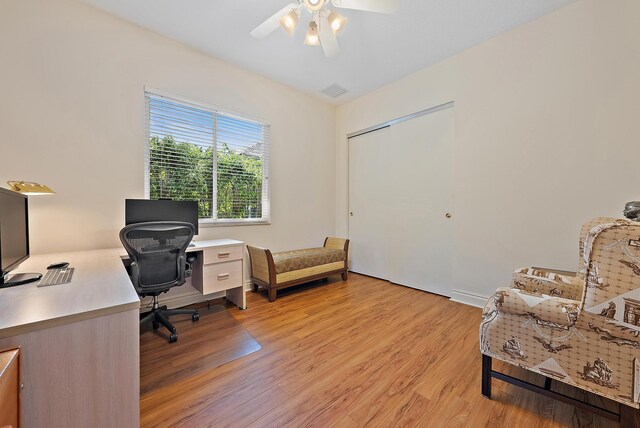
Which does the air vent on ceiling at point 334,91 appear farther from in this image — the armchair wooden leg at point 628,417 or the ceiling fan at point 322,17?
the armchair wooden leg at point 628,417

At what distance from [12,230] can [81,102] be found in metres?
1.41

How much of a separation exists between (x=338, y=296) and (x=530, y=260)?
2037 millimetres

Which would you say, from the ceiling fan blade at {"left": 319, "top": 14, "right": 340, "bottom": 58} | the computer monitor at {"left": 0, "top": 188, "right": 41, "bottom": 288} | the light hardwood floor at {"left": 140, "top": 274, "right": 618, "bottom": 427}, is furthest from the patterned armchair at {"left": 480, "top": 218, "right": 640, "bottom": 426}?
the computer monitor at {"left": 0, "top": 188, "right": 41, "bottom": 288}

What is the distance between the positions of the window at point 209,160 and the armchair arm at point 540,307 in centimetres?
277

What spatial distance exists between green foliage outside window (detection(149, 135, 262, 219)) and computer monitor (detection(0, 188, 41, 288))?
1.05 m

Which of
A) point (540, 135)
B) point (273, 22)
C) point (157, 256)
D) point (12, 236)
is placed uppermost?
point (273, 22)

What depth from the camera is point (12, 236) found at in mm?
1363

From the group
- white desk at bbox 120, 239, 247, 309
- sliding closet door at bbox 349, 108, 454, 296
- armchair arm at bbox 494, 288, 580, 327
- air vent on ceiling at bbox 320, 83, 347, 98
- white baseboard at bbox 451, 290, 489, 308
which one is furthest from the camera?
air vent on ceiling at bbox 320, 83, 347, 98

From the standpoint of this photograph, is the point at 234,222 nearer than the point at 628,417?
No

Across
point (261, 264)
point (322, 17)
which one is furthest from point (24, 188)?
point (322, 17)

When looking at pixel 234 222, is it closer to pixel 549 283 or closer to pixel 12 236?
pixel 12 236

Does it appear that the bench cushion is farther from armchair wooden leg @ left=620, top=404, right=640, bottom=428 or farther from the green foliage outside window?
armchair wooden leg @ left=620, top=404, right=640, bottom=428

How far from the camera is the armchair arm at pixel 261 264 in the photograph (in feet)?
9.29

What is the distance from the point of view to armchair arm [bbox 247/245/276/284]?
283 cm
